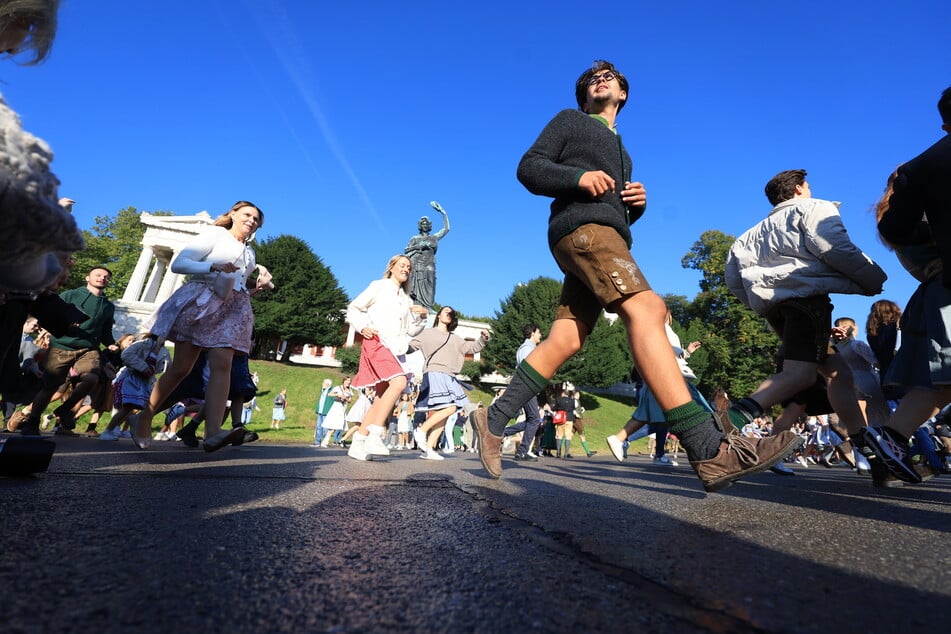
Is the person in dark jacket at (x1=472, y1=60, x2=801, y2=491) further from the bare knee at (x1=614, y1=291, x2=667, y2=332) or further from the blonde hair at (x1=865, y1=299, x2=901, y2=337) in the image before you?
the blonde hair at (x1=865, y1=299, x2=901, y2=337)

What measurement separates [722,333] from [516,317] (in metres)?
14.0

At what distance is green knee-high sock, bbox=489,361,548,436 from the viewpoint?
115 inches

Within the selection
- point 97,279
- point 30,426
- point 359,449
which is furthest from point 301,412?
point 359,449

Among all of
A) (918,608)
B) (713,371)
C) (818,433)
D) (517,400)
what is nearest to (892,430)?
(517,400)

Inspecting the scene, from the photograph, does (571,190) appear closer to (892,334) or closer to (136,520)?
(136,520)

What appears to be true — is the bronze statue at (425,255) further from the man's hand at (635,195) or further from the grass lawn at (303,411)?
the man's hand at (635,195)

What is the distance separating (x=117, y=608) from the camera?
805 mm

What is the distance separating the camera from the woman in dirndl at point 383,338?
5.03 m

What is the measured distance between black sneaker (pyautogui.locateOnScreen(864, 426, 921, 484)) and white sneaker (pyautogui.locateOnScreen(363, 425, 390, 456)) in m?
3.55

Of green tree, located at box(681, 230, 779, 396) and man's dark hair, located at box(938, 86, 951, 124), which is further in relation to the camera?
green tree, located at box(681, 230, 779, 396)

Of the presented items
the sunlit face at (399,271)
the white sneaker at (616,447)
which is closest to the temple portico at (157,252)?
the sunlit face at (399,271)

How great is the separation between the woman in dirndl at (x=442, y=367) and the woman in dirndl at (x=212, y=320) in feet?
11.9

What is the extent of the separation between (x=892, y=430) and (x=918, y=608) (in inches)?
122

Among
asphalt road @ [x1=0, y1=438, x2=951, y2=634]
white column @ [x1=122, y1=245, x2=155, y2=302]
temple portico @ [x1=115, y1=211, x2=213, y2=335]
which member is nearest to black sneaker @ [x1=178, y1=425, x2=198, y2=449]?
asphalt road @ [x1=0, y1=438, x2=951, y2=634]
